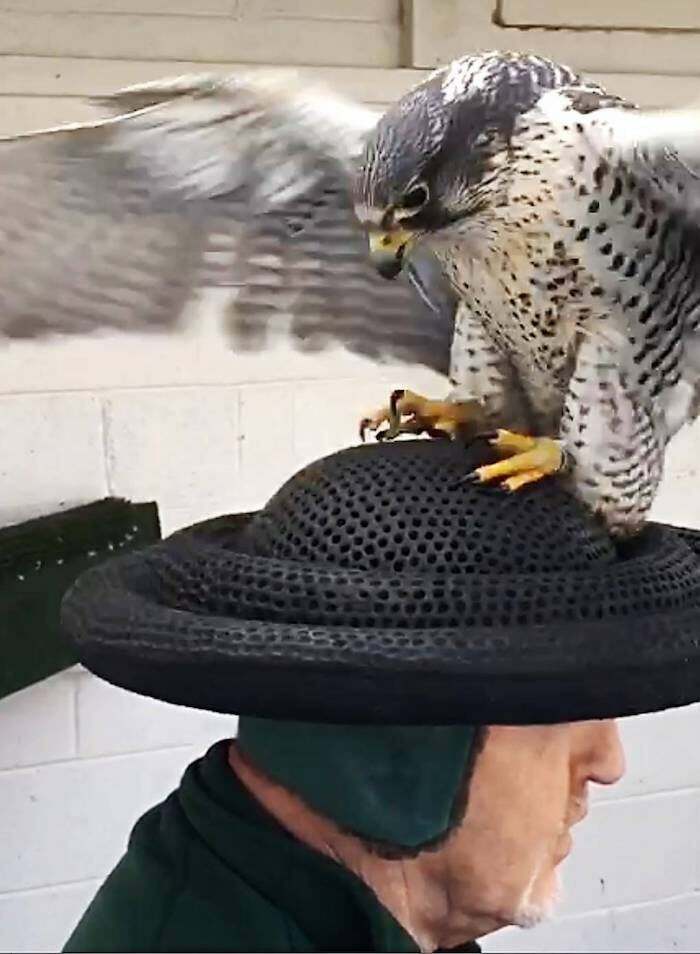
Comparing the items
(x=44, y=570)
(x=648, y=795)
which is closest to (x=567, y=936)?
(x=648, y=795)

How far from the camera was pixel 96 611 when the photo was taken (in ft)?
2.88

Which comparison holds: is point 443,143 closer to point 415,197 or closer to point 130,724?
point 415,197

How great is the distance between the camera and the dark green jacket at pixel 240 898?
2.76 ft

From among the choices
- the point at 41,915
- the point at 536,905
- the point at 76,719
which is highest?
the point at 536,905

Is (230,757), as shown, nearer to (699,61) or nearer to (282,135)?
(282,135)

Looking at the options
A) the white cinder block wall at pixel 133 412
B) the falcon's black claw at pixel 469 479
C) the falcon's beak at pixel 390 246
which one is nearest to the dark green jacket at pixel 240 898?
the falcon's black claw at pixel 469 479

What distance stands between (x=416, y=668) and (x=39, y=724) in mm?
1126

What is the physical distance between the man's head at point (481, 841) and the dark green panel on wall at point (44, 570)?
2.34 ft

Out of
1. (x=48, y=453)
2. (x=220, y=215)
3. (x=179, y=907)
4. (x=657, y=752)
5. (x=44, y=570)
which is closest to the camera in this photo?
(x=179, y=907)

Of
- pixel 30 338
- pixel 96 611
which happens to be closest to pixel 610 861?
pixel 30 338

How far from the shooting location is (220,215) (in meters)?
1.13

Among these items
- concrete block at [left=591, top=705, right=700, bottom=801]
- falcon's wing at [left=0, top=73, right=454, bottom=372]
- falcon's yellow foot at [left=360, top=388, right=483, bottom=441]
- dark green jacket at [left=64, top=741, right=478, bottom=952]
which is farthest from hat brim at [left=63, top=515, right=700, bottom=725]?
concrete block at [left=591, top=705, right=700, bottom=801]

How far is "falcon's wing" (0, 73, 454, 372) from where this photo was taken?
1031 mm

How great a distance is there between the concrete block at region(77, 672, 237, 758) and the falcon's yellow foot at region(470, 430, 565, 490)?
966mm
